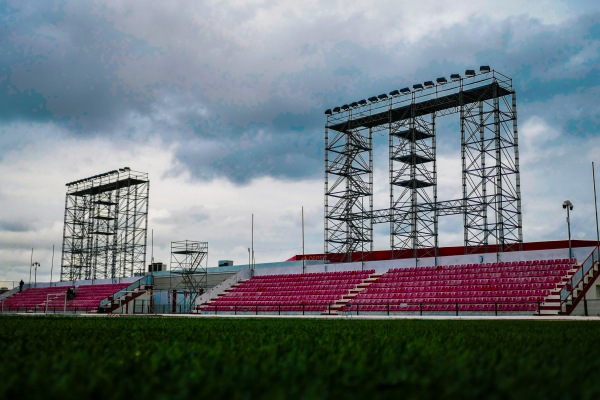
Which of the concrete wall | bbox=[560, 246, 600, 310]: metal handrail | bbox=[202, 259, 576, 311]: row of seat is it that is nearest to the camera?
bbox=[560, 246, 600, 310]: metal handrail

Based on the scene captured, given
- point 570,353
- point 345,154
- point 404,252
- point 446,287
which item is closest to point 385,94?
point 345,154

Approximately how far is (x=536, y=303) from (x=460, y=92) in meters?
18.3

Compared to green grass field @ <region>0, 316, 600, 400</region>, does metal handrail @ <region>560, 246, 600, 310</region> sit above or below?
above

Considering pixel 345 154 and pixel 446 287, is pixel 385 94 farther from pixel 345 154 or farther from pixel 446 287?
pixel 446 287

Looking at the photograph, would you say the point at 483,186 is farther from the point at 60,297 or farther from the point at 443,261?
the point at 60,297

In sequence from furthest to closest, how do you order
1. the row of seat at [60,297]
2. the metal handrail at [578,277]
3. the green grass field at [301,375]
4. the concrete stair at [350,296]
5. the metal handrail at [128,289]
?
the row of seat at [60,297]
the metal handrail at [128,289]
the concrete stair at [350,296]
the metal handrail at [578,277]
the green grass field at [301,375]

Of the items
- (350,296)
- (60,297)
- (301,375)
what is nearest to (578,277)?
(350,296)

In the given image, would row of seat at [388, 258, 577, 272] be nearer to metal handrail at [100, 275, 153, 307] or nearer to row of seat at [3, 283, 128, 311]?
metal handrail at [100, 275, 153, 307]

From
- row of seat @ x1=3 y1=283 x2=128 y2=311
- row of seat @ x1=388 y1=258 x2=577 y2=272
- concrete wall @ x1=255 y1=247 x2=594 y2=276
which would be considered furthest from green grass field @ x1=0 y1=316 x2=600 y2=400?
row of seat @ x1=3 y1=283 x2=128 y2=311

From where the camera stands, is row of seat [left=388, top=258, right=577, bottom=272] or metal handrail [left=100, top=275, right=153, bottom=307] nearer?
row of seat [left=388, top=258, right=577, bottom=272]

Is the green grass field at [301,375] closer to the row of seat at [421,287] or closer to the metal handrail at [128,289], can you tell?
the row of seat at [421,287]

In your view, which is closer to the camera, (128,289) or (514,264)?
(514,264)

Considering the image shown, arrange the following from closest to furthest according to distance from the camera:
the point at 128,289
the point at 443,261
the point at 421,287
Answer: the point at 421,287
the point at 443,261
the point at 128,289

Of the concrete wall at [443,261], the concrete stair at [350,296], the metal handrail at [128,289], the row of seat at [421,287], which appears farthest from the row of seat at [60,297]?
the concrete stair at [350,296]
